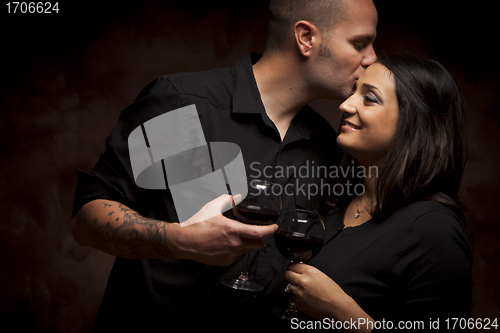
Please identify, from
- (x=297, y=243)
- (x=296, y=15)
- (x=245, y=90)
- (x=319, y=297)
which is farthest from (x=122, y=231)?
(x=296, y=15)

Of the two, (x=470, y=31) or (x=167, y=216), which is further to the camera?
(x=470, y=31)

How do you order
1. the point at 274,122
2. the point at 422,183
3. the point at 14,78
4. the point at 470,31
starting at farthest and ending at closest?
the point at 470,31, the point at 14,78, the point at 274,122, the point at 422,183

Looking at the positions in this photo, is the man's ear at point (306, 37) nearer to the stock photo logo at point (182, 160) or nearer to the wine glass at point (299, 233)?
the stock photo logo at point (182, 160)

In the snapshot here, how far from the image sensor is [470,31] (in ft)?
11.4

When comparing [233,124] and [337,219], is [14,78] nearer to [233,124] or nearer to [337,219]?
[233,124]

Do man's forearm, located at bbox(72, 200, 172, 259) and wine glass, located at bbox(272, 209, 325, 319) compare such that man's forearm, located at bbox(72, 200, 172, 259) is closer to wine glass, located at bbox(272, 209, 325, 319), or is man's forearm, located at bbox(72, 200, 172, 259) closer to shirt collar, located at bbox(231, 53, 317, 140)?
wine glass, located at bbox(272, 209, 325, 319)

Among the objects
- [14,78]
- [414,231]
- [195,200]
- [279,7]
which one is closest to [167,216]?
[195,200]

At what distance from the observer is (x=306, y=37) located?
7.85ft

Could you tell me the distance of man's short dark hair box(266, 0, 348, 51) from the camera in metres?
2.36

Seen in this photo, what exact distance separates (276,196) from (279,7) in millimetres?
1362

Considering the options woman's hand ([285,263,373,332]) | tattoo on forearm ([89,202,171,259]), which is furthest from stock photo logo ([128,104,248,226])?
woman's hand ([285,263,373,332])

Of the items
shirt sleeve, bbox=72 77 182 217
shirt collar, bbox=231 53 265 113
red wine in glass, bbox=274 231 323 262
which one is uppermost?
shirt collar, bbox=231 53 265 113

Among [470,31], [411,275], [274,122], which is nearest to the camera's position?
[411,275]

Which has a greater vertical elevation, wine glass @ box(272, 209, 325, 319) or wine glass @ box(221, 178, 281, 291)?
wine glass @ box(221, 178, 281, 291)
